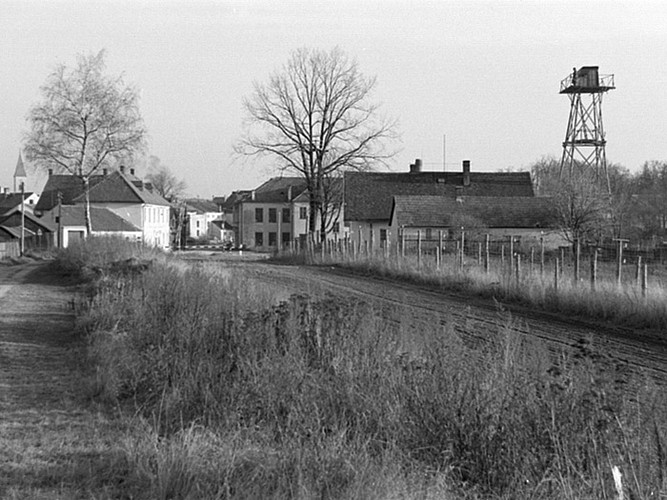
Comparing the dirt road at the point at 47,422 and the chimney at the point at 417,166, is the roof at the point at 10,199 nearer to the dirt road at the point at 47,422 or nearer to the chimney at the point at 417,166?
the chimney at the point at 417,166

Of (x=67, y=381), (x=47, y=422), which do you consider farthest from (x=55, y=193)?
(x=47, y=422)

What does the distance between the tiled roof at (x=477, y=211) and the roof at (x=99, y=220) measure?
79.8 feet

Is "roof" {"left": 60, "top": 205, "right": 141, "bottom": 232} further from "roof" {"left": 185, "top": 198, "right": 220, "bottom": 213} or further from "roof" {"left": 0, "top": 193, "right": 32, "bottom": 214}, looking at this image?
"roof" {"left": 185, "top": 198, "right": 220, "bottom": 213}

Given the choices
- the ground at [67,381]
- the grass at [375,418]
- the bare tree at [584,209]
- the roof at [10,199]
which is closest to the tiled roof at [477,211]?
the bare tree at [584,209]

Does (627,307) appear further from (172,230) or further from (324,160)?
(172,230)

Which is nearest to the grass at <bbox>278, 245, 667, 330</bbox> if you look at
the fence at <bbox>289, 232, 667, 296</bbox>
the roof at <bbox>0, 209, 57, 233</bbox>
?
the fence at <bbox>289, 232, 667, 296</bbox>

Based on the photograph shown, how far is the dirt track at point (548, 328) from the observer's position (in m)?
10.4

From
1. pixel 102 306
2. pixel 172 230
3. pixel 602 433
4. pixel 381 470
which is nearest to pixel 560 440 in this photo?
pixel 602 433

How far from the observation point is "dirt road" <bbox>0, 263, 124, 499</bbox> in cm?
654

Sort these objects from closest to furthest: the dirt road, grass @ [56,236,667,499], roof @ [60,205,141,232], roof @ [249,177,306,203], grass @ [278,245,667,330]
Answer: grass @ [56,236,667,499]
the dirt road
grass @ [278,245,667,330]
roof @ [60,205,141,232]
roof @ [249,177,306,203]

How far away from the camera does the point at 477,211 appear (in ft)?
215

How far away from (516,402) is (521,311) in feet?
Answer: 41.2

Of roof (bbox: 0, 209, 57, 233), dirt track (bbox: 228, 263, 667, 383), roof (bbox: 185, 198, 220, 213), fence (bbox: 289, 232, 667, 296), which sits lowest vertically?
dirt track (bbox: 228, 263, 667, 383)

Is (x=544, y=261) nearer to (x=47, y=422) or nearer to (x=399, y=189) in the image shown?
(x=47, y=422)
